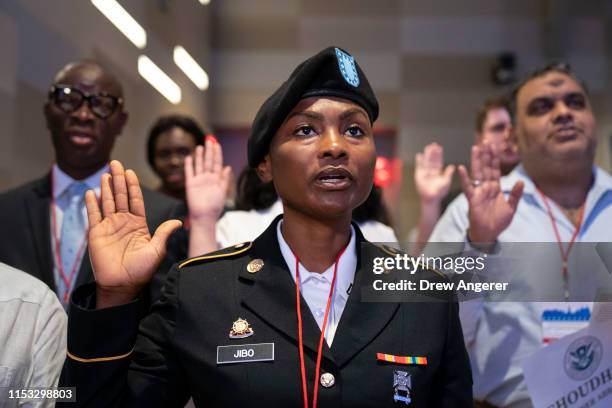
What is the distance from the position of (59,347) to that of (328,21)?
5.19m

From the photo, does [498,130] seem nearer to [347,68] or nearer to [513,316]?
[513,316]

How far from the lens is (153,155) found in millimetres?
3582

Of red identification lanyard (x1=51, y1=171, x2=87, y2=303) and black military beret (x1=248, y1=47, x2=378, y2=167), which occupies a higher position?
black military beret (x1=248, y1=47, x2=378, y2=167)

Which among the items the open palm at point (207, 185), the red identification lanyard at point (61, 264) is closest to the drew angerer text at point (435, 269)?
the open palm at point (207, 185)

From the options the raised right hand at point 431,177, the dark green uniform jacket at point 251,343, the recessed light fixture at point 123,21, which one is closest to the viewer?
the dark green uniform jacket at point 251,343

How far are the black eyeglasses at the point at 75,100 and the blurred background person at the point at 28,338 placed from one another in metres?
1.02

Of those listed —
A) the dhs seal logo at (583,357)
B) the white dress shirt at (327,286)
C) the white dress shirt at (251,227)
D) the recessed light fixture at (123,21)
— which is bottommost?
the dhs seal logo at (583,357)

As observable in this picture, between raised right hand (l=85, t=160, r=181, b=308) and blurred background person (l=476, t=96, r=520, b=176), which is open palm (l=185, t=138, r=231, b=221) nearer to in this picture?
raised right hand (l=85, t=160, r=181, b=308)

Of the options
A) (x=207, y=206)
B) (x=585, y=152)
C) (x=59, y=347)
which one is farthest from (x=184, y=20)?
(x=59, y=347)

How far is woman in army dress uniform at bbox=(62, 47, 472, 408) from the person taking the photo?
1.39 m

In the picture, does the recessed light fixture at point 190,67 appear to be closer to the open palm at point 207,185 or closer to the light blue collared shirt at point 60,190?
the light blue collared shirt at point 60,190

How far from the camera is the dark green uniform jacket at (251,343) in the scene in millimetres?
1374

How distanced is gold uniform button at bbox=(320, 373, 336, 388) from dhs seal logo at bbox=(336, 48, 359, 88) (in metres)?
0.62

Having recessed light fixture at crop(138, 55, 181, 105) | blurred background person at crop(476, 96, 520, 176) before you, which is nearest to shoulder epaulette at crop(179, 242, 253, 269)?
blurred background person at crop(476, 96, 520, 176)
